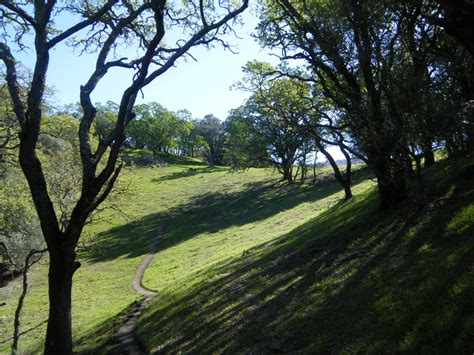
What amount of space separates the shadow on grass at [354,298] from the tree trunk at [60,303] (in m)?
2.97

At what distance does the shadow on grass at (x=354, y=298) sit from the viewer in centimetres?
666

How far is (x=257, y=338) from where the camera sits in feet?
29.6

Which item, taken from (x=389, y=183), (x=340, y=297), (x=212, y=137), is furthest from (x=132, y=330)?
(x=212, y=137)

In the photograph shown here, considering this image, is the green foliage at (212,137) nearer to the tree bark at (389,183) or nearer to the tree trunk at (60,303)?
the tree bark at (389,183)

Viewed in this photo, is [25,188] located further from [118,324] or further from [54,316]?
[54,316]

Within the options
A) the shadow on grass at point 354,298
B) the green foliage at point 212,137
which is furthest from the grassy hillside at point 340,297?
the green foliage at point 212,137

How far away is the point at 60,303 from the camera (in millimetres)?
9758

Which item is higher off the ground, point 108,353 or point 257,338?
point 257,338

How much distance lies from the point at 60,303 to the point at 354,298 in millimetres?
7669

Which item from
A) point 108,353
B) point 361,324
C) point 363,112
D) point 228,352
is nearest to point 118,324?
point 108,353

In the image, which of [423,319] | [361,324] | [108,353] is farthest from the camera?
[108,353]

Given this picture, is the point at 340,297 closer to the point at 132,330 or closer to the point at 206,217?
the point at 132,330

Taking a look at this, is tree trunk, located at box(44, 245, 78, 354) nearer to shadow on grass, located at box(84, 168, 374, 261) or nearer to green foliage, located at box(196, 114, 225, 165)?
shadow on grass, located at box(84, 168, 374, 261)

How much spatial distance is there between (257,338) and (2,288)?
3654 centimetres
